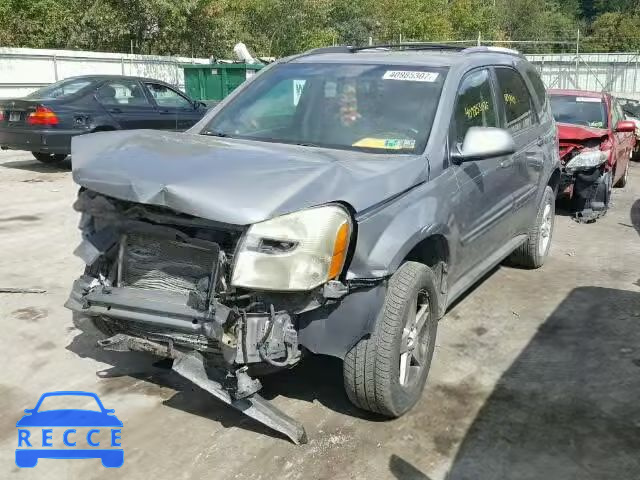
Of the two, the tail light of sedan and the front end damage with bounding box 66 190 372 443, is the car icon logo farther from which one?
the tail light of sedan

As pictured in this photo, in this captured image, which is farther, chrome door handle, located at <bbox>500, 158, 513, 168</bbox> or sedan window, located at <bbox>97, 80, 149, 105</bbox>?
sedan window, located at <bbox>97, 80, 149, 105</bbox>

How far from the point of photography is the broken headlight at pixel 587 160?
8.66 m

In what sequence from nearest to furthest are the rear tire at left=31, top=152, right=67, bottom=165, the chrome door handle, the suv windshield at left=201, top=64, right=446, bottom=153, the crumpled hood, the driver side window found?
the crumpled hood → the suv windshield at left=201, top=64, right=446, bottom=153 → the driver side window → the chrome door handle → the rear tire at left=31, top=152, right=67, bottom=165

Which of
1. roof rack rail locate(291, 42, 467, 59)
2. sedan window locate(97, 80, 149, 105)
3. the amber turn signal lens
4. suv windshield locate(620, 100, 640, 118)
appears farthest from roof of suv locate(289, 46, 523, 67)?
suv windshield locate(620, 100, 640, 118)

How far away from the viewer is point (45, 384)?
414 cm

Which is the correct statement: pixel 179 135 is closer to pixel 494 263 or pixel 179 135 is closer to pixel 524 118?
pixel 494 263

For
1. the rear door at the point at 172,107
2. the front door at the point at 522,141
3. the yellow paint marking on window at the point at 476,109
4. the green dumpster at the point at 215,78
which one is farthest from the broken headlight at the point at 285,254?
the green dumpster at the point at 215,78

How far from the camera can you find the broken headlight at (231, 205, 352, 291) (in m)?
3.08

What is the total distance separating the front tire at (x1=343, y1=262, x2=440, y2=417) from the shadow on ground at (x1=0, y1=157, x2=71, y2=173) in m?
9.82

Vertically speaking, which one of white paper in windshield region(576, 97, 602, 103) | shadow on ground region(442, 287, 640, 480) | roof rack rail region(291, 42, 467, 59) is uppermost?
roof rack rail region(291, 42, 467, 59)

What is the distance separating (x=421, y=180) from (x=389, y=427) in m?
1.38

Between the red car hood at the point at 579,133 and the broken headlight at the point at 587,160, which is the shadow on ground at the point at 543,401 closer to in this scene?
the broken headlight at the point at 587,160

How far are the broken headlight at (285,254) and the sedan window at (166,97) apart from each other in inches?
419

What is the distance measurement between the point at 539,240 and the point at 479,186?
2.14 m
